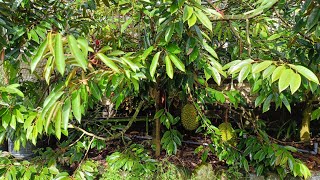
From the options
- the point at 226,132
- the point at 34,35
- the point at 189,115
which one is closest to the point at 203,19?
the point at 34,35

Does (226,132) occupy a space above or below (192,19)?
below

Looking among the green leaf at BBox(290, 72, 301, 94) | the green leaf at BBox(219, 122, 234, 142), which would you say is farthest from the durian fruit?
the green leaf at BBox(290, 72, 301, 94)

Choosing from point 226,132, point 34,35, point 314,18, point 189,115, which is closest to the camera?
point 314,18

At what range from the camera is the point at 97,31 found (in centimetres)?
232

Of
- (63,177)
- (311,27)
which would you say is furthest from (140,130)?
(311,27)

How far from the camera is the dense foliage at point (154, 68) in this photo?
116 centimetres

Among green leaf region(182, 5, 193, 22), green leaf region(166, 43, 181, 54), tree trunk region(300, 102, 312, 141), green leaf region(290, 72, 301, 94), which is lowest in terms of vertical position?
tree trunk region(300, 102, 312, 141)

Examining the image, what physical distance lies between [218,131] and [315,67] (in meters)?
0.78

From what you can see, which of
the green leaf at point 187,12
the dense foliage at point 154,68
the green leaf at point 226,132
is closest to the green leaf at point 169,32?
the dense foliage at point 154,68

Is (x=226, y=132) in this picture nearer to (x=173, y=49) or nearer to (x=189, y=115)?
(x=189, y=115)

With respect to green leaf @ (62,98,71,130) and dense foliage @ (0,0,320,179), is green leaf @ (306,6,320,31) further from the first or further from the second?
green leaf @ (62,98,71,130)

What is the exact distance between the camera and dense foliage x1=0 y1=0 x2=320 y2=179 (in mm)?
1159

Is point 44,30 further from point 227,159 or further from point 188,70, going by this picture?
point 227,159

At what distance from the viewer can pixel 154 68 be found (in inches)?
51.4
